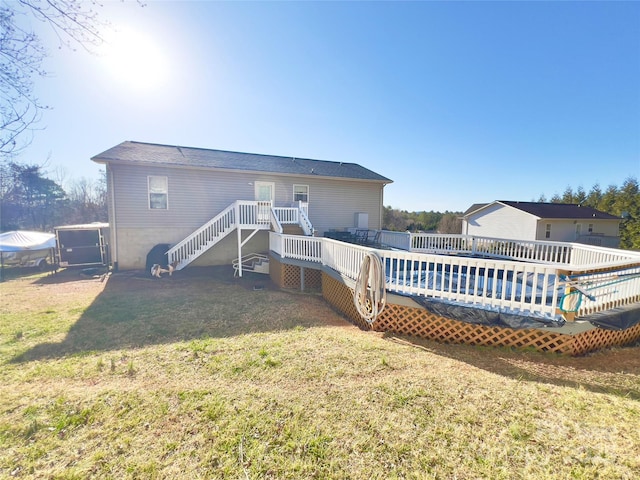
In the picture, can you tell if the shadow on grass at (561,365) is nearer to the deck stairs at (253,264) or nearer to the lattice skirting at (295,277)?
the lattice skirting at (295,277)

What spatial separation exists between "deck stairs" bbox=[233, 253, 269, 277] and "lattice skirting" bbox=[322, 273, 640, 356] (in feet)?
20.2

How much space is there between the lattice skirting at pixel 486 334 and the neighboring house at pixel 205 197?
18.6 ft

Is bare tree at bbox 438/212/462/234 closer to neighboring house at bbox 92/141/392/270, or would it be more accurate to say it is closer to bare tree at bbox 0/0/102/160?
neighboring house at bbox 92/141/392/270

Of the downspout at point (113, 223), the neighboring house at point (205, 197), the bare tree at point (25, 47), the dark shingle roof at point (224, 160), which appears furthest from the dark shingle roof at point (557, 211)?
the downspout at point (113, 223)

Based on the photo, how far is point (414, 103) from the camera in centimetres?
1284

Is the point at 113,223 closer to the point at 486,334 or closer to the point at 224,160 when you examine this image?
the point at 224,160

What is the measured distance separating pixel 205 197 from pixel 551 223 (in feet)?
79.9

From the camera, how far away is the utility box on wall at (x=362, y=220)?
1381 cm

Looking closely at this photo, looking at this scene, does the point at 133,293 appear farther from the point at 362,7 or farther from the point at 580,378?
the point at 362,7

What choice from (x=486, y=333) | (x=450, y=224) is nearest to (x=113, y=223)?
(x=486, y=333)

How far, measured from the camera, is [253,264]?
10.8 meters

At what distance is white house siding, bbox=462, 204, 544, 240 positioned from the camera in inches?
778

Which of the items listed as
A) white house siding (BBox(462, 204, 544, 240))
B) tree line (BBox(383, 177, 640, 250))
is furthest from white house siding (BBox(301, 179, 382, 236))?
white house siding (BBox(462, 204, 544, 240))

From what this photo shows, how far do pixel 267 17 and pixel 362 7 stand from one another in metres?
3.19
